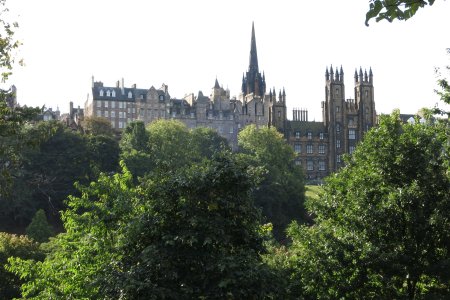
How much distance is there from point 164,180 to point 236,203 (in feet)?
8.05

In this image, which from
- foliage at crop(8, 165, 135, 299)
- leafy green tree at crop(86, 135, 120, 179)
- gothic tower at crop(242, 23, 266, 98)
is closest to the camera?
foliage at crop(8, 165, 135, 299)

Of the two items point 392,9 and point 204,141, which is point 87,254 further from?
point 204,141

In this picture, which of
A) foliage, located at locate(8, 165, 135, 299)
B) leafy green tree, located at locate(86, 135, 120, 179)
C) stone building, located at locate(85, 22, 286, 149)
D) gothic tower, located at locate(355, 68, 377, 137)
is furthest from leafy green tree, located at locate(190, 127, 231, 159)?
foliage, located at locate(8, 165, 135, 299)

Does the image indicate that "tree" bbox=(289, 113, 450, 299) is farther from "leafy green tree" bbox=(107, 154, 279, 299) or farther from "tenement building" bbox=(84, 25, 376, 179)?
"tenement building" bbox=(84, 25, 376, 179)

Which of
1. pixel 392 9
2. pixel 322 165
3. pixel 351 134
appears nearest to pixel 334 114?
pixel 351 134

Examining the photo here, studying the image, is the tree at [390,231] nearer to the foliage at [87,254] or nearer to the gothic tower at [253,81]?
the foliage at [87,254]

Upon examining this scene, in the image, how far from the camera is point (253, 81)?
5591 inches

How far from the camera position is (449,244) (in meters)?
21.1

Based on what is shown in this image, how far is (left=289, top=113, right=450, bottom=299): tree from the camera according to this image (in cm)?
2059

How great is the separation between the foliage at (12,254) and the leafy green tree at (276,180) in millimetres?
24659

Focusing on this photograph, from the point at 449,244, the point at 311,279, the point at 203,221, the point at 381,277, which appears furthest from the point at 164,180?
the point at 449,244

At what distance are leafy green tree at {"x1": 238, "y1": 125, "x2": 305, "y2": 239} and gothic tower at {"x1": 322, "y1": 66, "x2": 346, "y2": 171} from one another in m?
31.8

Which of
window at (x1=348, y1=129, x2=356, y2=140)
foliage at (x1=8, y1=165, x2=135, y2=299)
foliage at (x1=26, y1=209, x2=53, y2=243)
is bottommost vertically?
foliage at (x1=26, y1=209, x2=53, y2=243)

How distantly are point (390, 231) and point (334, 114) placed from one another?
4044 inches
